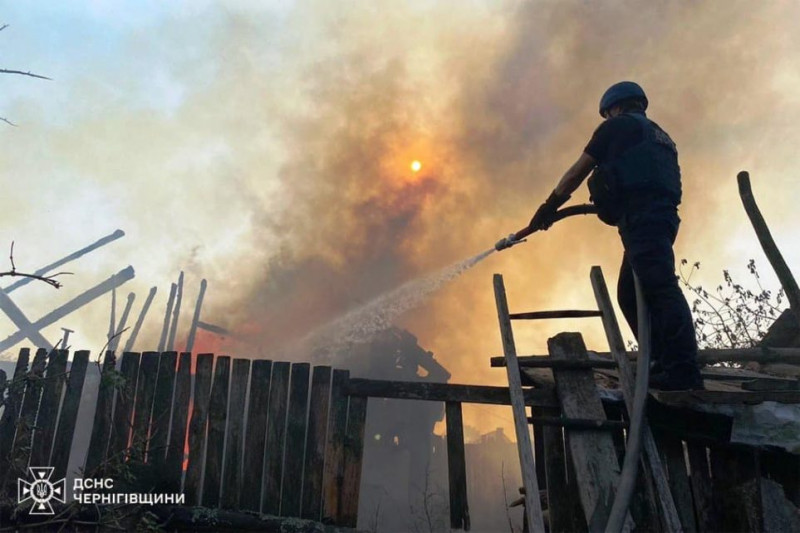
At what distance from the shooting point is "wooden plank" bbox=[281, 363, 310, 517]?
3.35 m

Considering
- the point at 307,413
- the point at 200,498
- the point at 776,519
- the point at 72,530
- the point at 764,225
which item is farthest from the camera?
the point at 764,225

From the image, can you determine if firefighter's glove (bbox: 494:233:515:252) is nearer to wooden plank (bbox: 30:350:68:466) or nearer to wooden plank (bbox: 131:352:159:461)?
wooden plank (bbox: 131:352:159:461)

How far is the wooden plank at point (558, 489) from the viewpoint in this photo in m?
2.77

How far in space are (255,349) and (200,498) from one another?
92.3 ft

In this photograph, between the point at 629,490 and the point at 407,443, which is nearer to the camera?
A: the point at 629,490

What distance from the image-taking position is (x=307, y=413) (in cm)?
361

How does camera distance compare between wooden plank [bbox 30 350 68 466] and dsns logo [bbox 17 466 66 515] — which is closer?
dsns logo [bbox 17 466 66 515]

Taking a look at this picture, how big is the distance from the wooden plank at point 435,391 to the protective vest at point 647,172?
62.5 inches

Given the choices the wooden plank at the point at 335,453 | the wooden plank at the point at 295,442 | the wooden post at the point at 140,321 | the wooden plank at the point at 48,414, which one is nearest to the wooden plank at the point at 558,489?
the wooden plank at the point at 335,453

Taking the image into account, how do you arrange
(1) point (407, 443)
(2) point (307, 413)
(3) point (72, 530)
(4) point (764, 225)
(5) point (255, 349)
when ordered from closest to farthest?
(3) point (72, 530) < (2) point (307, 413) < (4) point (764, 225) < (1) point (407, 443) < (5) point (255, 349)

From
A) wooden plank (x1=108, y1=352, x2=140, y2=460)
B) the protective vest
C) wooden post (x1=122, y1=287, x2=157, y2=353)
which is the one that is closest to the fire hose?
the protective vest

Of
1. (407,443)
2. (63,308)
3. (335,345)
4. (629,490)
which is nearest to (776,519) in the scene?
(629,490)

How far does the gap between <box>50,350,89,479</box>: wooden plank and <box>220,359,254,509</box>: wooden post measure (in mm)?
1119

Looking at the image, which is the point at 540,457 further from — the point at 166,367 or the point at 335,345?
the point at 335,345
